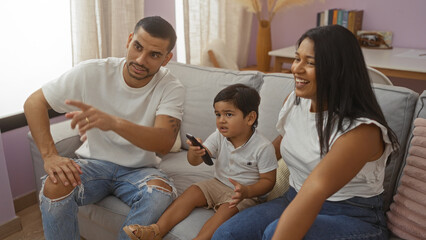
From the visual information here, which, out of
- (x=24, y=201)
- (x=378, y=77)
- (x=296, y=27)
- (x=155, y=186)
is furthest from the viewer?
(x=296, y=27)

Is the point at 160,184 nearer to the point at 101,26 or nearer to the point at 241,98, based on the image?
the point at 241,98

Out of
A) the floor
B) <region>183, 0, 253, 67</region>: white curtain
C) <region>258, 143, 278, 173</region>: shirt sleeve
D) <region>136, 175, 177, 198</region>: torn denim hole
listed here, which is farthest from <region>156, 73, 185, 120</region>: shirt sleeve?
<region>183, 0, 253, 67</region>: white curtain

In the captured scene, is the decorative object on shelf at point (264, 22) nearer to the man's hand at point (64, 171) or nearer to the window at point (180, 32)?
the window at point (180, 32)

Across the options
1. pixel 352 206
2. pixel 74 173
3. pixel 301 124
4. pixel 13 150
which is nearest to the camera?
pixel 352 206

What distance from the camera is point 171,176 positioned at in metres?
1.89

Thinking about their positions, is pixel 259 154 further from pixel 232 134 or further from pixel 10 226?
pixel 10 226

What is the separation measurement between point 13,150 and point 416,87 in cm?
315

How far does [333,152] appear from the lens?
1138mm

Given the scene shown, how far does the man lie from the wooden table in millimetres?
1577

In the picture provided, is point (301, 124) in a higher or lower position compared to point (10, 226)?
higher


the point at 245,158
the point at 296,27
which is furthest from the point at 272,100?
the point at 296,27

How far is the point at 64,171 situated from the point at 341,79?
108 cm

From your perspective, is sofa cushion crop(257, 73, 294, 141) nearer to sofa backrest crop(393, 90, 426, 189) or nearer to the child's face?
the child's face

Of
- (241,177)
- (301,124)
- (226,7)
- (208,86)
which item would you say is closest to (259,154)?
(241,177)
